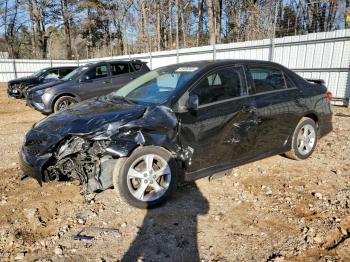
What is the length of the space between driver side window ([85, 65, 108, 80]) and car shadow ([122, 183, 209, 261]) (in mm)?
6691

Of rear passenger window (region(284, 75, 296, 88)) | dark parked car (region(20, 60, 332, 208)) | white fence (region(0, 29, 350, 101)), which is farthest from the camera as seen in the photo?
white fence (region(0, 29, 350, 101))

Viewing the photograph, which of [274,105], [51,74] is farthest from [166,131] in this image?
[51,74]

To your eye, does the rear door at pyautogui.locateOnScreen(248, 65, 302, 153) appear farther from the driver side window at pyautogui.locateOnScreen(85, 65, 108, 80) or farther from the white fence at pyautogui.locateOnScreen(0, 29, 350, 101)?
the driver side window at pyautogui.locateOnScreen(85, 65, 108, 80)

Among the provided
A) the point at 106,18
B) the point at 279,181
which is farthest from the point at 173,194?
the point at 106,18

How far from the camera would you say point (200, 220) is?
332 cm

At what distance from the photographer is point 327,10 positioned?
12.3 metres

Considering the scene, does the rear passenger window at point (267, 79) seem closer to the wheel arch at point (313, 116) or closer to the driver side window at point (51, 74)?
the wheel arch at point (313, 116)

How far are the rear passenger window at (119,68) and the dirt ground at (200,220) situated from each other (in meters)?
5.91

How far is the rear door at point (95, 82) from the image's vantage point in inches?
366

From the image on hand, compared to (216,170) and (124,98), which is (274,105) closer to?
(216,170)

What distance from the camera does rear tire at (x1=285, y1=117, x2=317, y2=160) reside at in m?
4.83

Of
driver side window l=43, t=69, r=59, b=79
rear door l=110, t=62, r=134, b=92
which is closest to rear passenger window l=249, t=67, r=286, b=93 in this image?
rear door l=110, t=62, r=134, b=92

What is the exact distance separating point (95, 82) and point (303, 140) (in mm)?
6591

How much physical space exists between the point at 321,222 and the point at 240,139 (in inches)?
52.6
